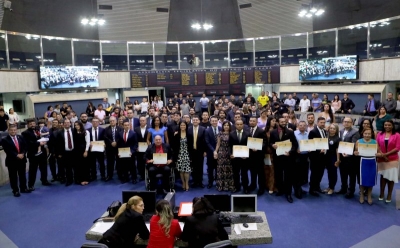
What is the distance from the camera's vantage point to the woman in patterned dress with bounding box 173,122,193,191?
6617 millimetres

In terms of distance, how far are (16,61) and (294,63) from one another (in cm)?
1291

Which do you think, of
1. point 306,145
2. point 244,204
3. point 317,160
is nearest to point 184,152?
point 306,145

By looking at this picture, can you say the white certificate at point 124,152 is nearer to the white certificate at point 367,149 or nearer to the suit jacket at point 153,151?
the suit jacket at point 153,151

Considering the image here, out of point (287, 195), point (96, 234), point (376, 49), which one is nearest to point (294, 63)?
point (376, 49)

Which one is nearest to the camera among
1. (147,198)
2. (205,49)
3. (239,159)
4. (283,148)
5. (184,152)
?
(147,198)

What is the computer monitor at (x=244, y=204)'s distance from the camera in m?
Answer: 3.92

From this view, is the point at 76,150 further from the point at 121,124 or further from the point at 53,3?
the point at 53,3

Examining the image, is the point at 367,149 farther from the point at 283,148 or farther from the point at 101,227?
the point at 101,227

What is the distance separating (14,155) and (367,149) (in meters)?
7.21

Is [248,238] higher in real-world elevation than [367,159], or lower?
lower

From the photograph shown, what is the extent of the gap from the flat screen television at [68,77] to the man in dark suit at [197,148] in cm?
907

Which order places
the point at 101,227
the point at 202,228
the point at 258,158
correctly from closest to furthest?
the point at 202,228, the point at 101,227, the point at 258,158

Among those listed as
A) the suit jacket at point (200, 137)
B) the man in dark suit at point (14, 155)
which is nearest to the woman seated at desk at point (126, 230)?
the suit jacket at point (200, 137)

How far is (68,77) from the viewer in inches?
538
